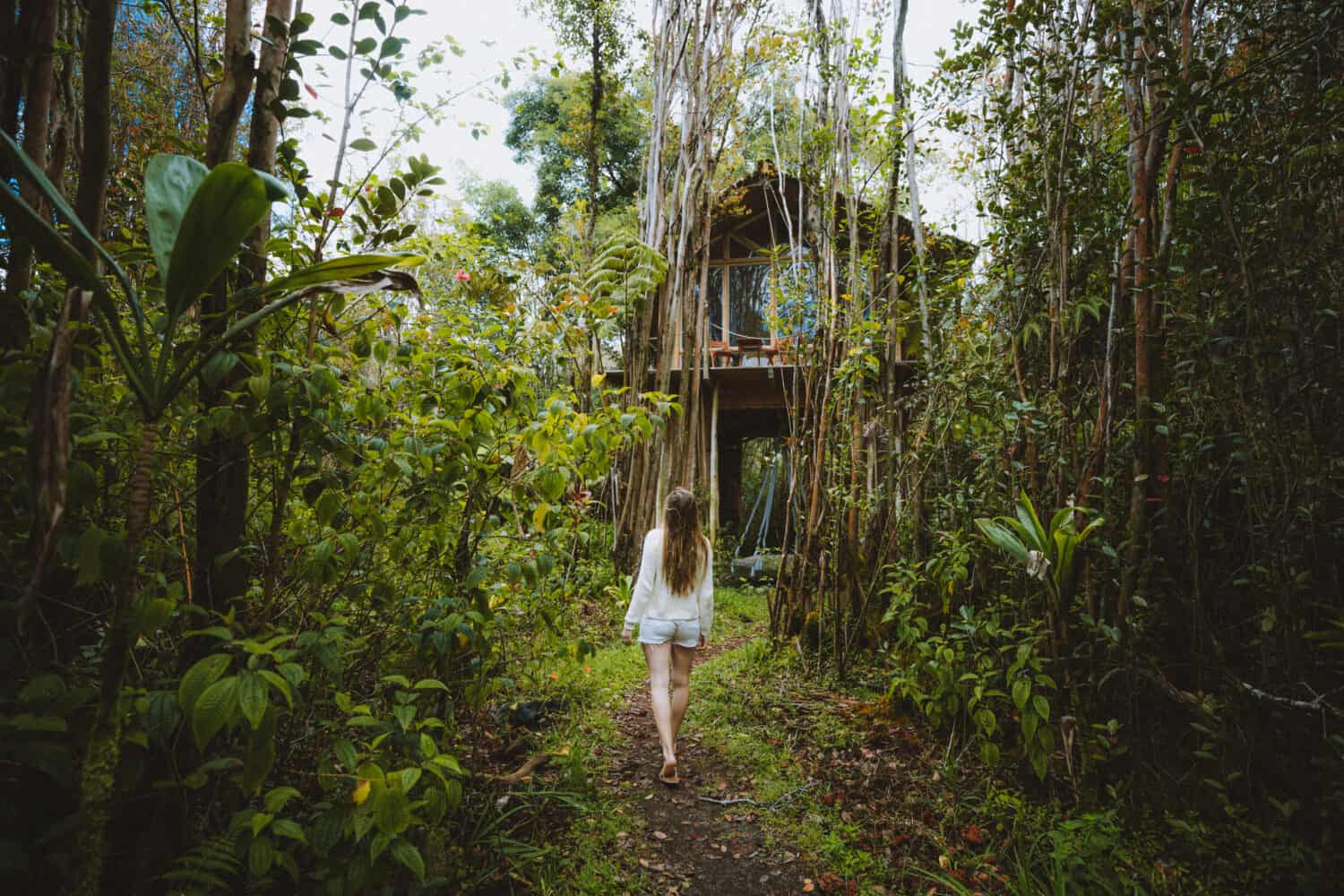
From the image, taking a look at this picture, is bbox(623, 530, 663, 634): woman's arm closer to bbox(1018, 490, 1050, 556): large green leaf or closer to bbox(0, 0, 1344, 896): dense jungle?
bbox(0, 0, 1344, 896): dense jungle

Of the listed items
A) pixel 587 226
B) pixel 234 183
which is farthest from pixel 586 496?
pixel 587 226

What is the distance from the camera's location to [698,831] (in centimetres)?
246

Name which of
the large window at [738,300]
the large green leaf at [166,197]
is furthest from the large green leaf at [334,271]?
the large window at [738,300]

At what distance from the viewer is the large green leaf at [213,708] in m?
1.11

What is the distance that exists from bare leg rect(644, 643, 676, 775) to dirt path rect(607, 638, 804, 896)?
140 mm

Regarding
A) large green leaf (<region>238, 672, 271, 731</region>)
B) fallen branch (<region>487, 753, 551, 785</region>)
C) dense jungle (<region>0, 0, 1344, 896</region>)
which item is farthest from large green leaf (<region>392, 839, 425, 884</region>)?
fallen branch (<region>487, 753, 551, 785</region>)

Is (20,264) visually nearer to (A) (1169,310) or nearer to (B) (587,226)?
(A) (1169,310)

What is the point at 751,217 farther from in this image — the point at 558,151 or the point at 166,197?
the point at 166,197

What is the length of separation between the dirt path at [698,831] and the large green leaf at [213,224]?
223 centimetres

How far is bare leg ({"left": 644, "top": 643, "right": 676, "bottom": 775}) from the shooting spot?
2822 mm

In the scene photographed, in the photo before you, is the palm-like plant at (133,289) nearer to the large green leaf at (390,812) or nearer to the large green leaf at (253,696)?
the large green leaf at (253,696)

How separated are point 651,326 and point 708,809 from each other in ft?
15.5

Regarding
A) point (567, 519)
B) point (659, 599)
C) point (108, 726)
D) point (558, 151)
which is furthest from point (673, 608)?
point (558, 151)

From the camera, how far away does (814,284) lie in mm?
4566
